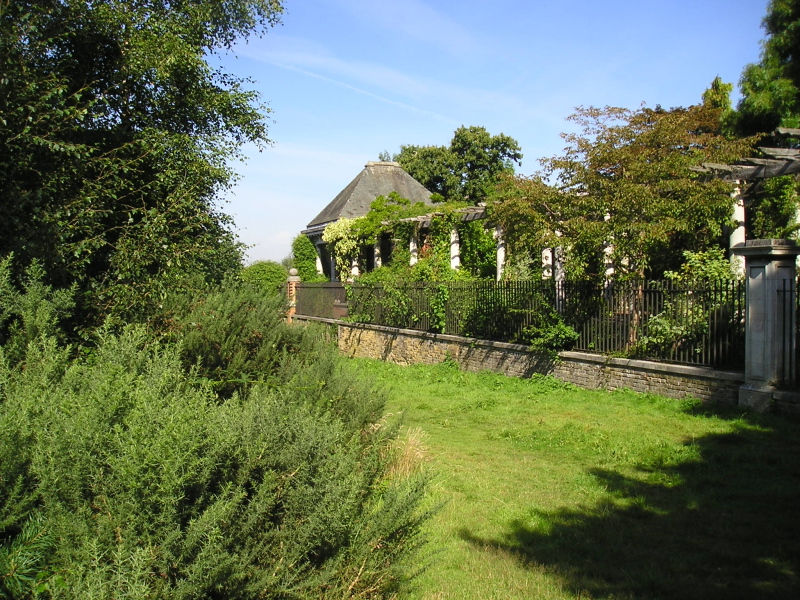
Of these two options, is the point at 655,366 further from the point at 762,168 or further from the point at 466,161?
the point at 466,161

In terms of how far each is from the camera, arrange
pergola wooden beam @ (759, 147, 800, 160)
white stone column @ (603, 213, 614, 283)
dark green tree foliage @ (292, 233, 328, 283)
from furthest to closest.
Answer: dark green tree foliage @ (292, 233, 328, 283) < white stone column @ (603, 213, 614, 283) < pergola wooden beam @ (759, 147, 800, 160)

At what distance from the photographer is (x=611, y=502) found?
609cm

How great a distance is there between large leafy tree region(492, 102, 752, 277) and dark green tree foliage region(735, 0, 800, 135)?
164 inches

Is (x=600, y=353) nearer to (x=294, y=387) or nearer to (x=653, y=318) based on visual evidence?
(x=653, y=318)

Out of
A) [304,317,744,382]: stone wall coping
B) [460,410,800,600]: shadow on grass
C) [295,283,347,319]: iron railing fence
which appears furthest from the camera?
[295,283,347,319]: iron railing fence

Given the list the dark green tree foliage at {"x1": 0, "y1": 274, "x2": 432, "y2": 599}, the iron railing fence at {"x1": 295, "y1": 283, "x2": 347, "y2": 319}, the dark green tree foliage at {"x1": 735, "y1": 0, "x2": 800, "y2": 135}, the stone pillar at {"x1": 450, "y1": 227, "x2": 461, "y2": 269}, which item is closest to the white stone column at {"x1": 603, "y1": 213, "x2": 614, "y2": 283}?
the dark green tree foliage at {"x1": 735, "y1": 0, "x2": 800, "y2": 135}

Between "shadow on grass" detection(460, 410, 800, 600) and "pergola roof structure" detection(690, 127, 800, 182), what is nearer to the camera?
"shadow on grass" detection(460, 410, 800, 600)

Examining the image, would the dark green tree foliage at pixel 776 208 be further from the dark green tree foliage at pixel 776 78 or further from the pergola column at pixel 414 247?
the pergola column at pixel 414 247

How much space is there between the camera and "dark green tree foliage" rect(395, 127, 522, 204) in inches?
1789

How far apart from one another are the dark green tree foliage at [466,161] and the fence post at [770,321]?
1441 inches

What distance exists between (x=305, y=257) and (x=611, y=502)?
28230mm

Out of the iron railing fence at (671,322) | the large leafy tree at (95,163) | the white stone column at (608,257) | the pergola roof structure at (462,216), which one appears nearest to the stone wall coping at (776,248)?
the iron railing fence at (671,322)

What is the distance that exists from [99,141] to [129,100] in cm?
69

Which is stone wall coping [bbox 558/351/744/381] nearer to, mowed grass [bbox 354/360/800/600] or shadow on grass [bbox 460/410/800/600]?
mowed grass [bbox 354/360/800/600]
